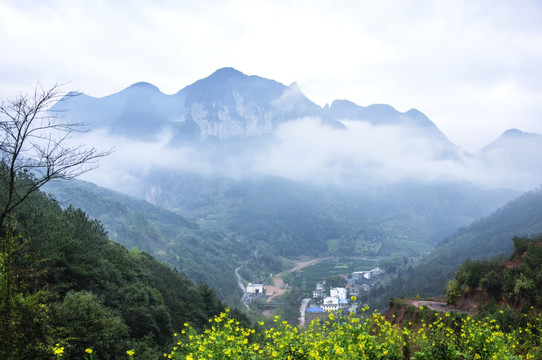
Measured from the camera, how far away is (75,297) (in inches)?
479

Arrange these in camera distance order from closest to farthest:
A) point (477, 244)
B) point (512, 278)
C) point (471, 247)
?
point (512, 278)
point (471, 247)
point (477, 244)

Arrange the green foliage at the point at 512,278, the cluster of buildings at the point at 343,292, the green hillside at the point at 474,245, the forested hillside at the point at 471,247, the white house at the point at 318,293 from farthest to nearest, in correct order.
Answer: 1. the white house at the point at 318,293
2. the cluster of buildings at the point at 343,292
3. the green hillside at the point at 474,245
4. the forested hillside at the point at 471,247
5. the green foliage at the point at 512,278

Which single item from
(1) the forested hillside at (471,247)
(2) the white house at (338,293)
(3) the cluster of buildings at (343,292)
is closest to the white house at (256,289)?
(3) the cluster of buildings at (343,292)

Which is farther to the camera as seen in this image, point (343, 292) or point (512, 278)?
point (343, 292)

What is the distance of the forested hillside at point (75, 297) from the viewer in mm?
7320

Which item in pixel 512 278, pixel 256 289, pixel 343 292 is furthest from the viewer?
pixel 256 289

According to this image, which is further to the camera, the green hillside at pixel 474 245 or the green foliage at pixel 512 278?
the green hillside at pixel 474 245

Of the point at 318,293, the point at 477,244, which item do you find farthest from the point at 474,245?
the point at 318,293

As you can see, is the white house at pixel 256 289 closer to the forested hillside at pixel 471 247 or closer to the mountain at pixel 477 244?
the forested hillside at pixel 471 247

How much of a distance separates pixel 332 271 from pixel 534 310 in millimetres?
99347

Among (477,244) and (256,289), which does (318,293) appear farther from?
(477,244)

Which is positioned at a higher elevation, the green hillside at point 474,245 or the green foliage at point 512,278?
the green foliage at point 512,278

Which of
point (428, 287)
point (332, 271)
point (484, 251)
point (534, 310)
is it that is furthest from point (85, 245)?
point (332, 271)

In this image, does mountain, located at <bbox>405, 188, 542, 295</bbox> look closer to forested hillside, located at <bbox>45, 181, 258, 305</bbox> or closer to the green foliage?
the green foliage
